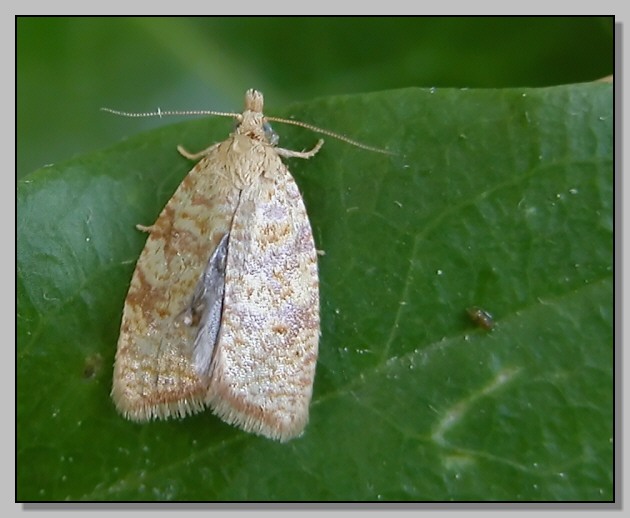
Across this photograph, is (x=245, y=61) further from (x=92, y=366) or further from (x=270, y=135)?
(x=92, y=366)

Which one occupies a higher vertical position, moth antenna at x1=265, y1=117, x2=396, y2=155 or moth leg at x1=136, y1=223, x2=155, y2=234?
moth antenna at x1=265, y1=117, x2=396, y2=155

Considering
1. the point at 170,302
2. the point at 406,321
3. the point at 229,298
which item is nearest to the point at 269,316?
the point at 229,298

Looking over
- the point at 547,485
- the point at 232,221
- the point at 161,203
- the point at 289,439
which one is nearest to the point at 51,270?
the point at 161,203

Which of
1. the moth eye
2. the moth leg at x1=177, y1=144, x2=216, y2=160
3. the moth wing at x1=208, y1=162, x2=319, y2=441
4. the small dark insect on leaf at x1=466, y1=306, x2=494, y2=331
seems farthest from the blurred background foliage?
the small dark insect on leaf at x1=466, y1=306, x2=494, y2=331

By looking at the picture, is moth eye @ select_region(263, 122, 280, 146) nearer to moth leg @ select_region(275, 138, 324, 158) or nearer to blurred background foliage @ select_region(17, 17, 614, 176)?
moth leg @ select_region(275, 138, 324, 158)

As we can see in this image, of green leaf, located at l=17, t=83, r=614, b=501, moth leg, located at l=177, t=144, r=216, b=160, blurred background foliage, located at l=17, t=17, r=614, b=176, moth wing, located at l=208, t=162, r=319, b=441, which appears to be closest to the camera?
green leaf, located at l=17, t=83, r=614, b=501

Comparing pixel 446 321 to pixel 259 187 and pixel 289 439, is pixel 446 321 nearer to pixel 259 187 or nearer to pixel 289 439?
pixel 289 439
